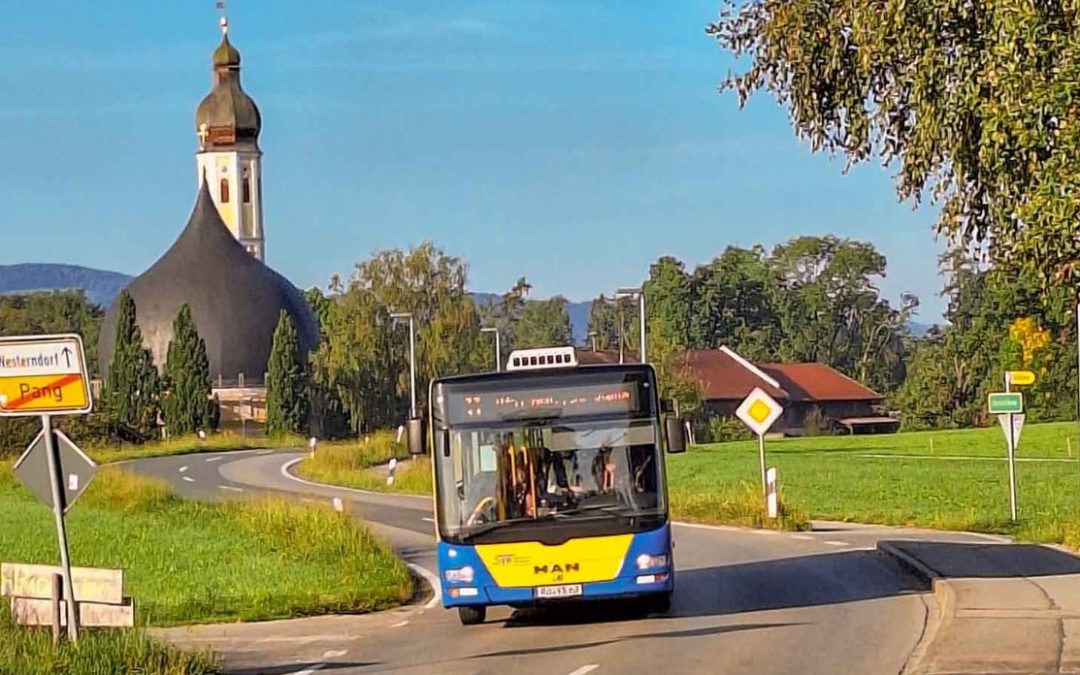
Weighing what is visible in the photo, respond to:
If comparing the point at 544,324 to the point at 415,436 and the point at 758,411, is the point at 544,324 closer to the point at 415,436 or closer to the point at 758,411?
the point at 758,411

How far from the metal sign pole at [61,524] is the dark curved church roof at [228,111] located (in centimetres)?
12275

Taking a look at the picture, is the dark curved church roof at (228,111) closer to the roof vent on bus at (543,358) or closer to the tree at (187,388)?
the tree at (187,388)

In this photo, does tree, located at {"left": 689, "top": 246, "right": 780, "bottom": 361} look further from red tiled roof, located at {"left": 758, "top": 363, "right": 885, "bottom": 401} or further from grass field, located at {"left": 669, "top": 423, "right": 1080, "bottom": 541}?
grass field, located at {"left": 669, "top": 423, "right": 1080, "bottom": 541}

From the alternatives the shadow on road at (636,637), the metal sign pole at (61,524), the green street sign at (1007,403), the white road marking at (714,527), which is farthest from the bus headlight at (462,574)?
the white road marking at (714,527)

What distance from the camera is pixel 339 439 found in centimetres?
9881

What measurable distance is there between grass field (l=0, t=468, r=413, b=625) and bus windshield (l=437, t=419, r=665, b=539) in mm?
3407

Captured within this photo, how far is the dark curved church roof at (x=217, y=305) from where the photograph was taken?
118 metres

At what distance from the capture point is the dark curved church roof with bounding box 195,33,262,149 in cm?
13538

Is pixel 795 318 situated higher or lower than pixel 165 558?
higher

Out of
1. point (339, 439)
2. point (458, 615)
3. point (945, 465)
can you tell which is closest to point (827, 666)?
point (458, 615)

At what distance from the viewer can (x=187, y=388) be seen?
333 feet

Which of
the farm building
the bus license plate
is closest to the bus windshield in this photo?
the bus license plate

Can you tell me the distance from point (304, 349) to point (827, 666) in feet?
336

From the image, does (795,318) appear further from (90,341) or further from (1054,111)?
(1054,111)
